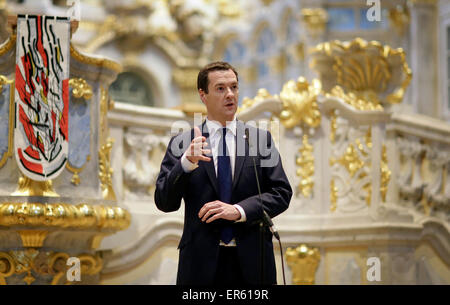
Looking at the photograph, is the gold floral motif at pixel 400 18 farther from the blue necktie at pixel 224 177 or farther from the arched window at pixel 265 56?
the blue necktie at pixel 224 177

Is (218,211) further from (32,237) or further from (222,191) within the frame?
(32,237)

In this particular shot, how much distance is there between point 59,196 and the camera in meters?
6.58

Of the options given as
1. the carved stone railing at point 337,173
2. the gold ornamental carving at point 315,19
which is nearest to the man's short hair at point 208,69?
the carved stone railing at point 337,173

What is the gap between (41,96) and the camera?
6.51 metres

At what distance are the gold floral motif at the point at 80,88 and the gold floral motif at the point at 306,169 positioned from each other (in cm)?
219

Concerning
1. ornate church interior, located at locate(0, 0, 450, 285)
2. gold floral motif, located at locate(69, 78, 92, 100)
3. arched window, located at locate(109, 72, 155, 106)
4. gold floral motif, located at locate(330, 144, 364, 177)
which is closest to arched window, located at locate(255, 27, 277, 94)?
arched window, located at locate(109, 72, 155, 106)

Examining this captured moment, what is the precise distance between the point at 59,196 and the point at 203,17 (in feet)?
40.6

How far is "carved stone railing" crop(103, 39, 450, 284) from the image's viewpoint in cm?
786

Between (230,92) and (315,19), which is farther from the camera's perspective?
(315,19)

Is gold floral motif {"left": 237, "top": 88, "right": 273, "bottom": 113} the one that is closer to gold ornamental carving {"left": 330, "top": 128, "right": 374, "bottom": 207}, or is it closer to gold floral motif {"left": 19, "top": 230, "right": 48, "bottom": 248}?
gold ornamental carving {"left": 330, "top": 128, "right": 374, "bottom": 207}

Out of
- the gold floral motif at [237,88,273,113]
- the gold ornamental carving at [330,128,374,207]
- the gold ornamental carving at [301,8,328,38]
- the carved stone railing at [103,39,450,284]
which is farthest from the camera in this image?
the gold ornamental carving at [301,8,328,38]

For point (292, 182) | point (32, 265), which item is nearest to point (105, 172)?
point (32, 265)

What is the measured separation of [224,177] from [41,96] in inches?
96.1

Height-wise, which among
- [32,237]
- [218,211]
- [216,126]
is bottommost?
[32,237]
